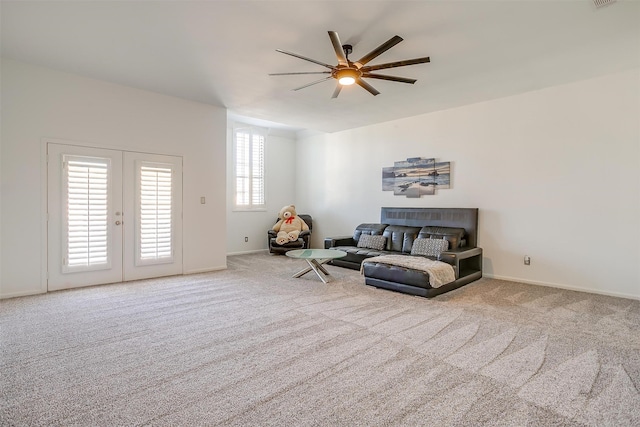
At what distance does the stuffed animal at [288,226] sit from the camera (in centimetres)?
746

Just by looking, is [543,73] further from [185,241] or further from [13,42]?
[13,42]

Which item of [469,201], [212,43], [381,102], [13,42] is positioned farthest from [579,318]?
[13,42]

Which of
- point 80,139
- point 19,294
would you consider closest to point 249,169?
point 80,139

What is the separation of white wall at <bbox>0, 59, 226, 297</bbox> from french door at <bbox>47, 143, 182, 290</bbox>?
13 centimetres

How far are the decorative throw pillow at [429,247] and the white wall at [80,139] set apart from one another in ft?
11.5

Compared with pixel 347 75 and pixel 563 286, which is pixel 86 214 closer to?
pixel 347 75

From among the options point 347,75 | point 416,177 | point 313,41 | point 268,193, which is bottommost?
point 268,193

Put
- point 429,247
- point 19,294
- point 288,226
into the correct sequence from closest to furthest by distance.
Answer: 1. point 19,294
2. point 429,247
3. point 288,226

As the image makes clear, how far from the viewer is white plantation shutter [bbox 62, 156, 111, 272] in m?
4.43

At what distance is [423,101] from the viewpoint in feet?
17.6

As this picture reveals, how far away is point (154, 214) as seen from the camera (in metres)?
5.16

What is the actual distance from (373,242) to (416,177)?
4.92 ft

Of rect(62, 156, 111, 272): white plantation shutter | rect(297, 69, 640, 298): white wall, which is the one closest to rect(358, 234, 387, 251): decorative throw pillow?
rect(297, 69, 640, 298): white wall

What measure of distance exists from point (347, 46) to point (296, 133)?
5449 millimetres
